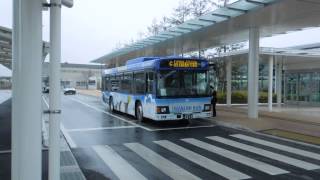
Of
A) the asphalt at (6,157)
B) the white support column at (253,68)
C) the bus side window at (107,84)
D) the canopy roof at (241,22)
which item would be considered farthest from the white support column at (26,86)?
the bus side window at (107,84)

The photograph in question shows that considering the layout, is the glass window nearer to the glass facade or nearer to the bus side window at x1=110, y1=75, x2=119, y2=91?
the bus side window at x1=110, y1=75, x2=119, y2=91

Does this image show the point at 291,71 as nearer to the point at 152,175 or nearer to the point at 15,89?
the point at 152,175

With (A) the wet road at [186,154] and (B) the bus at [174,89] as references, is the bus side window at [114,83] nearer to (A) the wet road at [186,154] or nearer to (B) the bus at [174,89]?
(B) the bus at [174,89]

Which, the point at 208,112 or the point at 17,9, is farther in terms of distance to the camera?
the point at 208,112

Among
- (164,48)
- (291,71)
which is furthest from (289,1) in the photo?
(291,71)

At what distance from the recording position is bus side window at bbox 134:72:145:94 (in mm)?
17658

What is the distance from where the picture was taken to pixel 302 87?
34000 mm

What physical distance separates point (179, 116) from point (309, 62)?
64.6 ft

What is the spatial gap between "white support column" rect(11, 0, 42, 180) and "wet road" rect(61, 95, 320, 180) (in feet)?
12.4

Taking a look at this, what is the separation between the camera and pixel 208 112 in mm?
16766

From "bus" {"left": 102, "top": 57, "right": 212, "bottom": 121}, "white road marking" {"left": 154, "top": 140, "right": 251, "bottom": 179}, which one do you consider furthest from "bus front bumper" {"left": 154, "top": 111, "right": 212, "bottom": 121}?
"white road marking" {"left": 154, "top": 140, "right": 251, "bottom": 179}

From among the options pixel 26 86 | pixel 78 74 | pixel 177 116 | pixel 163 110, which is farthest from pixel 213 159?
pixel 78 74

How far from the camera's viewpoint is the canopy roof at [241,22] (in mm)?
14887

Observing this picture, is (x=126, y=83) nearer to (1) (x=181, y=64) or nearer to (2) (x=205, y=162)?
(1) (x=181, y=64)
